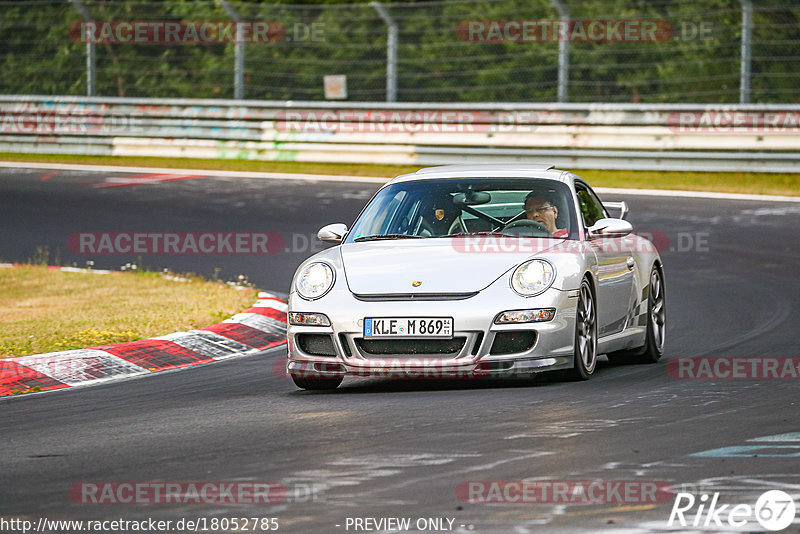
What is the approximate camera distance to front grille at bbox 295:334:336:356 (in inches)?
302

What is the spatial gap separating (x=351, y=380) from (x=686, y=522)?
414cm

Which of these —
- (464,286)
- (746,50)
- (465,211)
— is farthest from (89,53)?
(464,286)

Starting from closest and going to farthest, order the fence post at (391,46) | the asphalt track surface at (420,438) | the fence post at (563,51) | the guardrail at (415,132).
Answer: the asphalt track surface at (420,438)
the guardrail at (415,132)
the fence post at (563,51)
the fence post at (391,46)

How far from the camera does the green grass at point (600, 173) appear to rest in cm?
1969

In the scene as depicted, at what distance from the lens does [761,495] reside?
16.2ft

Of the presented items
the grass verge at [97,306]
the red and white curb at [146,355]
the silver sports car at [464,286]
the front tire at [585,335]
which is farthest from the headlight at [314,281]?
the grass verge at [97,306]

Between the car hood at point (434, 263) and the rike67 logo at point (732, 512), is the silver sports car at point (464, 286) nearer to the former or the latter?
the car hood at point (434, 263)

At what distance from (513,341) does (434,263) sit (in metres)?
0.64

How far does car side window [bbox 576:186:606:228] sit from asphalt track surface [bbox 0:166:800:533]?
957 millimetres

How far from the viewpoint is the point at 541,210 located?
8633 millimetres

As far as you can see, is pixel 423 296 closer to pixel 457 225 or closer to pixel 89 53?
pixel 457 225

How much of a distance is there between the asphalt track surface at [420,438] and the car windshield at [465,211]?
3.15ft

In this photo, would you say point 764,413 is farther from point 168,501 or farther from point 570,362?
point 168,501

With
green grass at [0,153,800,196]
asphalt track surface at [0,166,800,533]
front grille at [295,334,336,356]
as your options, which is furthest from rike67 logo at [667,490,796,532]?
green grass at [0,153,800,196]
